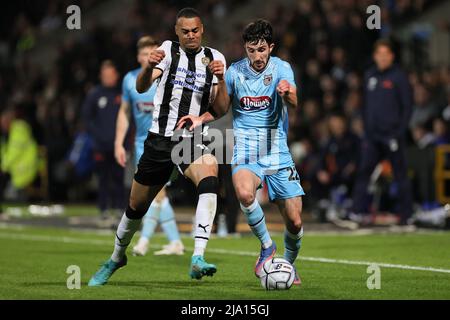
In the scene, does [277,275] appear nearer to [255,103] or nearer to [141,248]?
[255,103]

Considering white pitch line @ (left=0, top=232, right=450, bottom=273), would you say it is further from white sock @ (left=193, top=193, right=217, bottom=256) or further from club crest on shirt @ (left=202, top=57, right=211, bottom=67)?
club crest on shirt @ (left=202, top=57, right=211, bottom=67)

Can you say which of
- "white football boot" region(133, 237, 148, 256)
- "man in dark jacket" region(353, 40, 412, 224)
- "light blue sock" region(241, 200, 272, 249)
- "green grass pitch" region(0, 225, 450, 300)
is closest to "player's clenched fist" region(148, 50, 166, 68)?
"light blue sock" region(241, 200, 272, 249)

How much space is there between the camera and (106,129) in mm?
17016

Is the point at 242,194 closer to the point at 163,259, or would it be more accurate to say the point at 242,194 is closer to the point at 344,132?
the point at 163,259

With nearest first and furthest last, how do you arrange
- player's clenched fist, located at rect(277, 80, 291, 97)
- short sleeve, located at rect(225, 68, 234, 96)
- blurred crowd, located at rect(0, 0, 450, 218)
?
1. player's clenched fist, located at rect(277, 80, 291, 97)
2. short sleeve, located at rect(225, 68, 234, 96)
3. blurred crowd, located at rect(0, 0, 450, 218)

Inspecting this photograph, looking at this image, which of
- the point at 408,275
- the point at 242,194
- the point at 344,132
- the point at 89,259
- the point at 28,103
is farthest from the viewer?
the point at 28,103

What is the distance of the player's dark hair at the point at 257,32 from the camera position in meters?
9.45

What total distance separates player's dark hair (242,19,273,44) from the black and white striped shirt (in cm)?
30

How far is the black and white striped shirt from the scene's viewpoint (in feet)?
31.0

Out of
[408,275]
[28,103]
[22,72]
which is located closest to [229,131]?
[408,275]

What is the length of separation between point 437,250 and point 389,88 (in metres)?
4.15

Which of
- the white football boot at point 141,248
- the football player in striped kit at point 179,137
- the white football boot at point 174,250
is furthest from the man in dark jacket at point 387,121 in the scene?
the football player in striped kit at point 179,137

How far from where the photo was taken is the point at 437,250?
1256cm

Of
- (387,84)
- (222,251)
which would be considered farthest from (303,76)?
(222,251)
